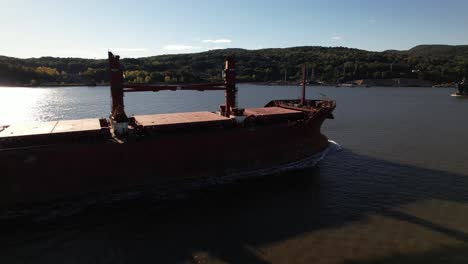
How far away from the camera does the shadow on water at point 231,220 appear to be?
46.0ft

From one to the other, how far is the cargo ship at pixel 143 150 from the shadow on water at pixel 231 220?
1.31 metres

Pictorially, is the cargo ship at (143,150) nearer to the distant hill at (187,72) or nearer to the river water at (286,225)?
the river water at (286,225)

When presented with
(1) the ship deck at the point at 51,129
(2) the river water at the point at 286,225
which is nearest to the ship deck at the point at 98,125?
(1) the ship deck at the point at 51,129

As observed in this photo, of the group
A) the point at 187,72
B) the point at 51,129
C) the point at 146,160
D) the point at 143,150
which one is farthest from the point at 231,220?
the point at 187,72

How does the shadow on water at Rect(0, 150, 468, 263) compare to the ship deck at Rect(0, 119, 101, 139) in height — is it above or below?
below

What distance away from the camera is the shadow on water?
14023 mm

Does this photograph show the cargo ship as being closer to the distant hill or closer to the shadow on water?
the shadow on water

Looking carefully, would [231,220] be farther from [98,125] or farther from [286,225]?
[98,125]

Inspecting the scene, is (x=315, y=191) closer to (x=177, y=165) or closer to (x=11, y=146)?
(x=177, y=165)

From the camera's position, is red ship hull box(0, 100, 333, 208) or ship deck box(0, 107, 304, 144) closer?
red ship hull box(0, 100, 333, 208)

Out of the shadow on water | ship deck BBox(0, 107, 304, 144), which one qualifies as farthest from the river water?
ship deck BBox(0, 107, 304, 144)

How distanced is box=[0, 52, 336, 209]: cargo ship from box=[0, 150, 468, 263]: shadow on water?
4.31 ft

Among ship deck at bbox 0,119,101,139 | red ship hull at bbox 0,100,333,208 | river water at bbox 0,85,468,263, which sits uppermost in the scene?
ship deck at bbox 0,119,101,139

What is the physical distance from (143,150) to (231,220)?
20.9ft
